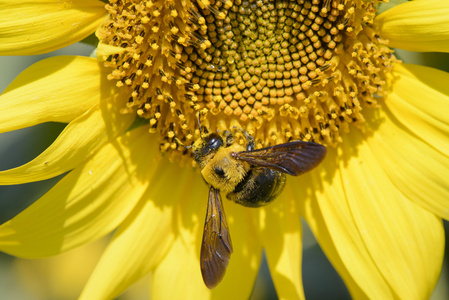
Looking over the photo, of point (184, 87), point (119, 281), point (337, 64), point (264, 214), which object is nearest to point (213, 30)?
point (184, 87)

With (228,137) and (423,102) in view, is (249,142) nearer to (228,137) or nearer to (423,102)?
(228,137)

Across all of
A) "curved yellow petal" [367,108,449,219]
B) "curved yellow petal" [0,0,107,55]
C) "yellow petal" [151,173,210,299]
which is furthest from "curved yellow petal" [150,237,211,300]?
"curved yellow petal" [0,0,107,55]

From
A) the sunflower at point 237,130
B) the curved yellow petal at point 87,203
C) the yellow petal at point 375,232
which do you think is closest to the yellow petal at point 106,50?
the sunflower at point 237,130

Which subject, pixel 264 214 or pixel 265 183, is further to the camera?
pixel 264 214

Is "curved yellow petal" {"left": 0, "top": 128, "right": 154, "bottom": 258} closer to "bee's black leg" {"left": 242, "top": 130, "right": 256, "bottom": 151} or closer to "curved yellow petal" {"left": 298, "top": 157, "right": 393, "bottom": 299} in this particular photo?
"bee's black leg" {"left": 242, "top": 130, "right": 256, "bottom": 151}

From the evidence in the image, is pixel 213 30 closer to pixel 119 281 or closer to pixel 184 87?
pixel 184 87
